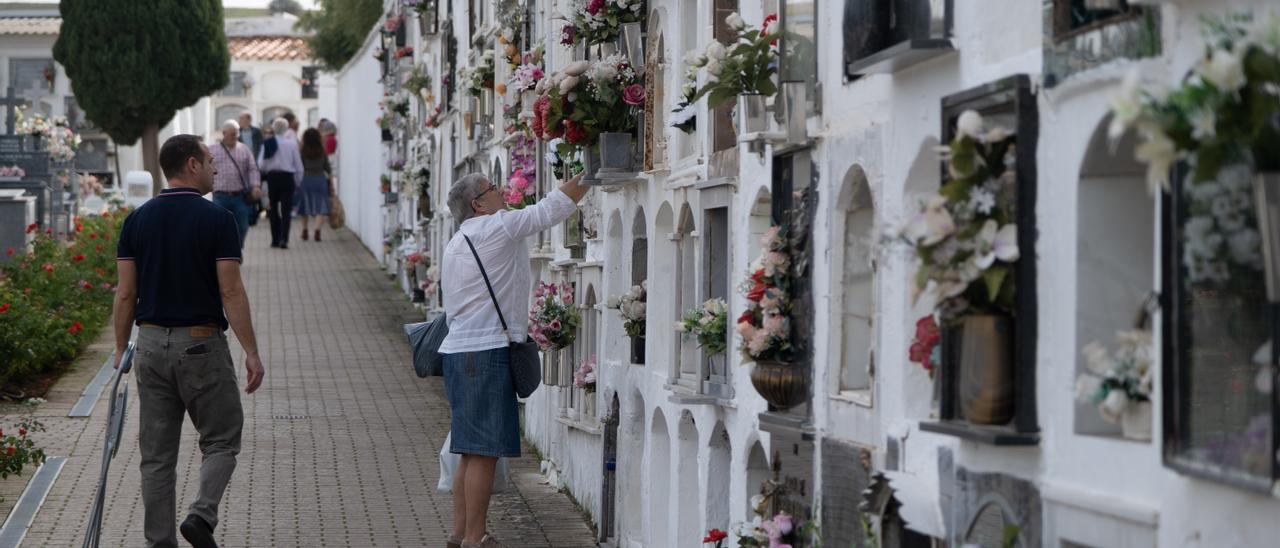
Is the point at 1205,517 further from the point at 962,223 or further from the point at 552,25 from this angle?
the point at 552,25

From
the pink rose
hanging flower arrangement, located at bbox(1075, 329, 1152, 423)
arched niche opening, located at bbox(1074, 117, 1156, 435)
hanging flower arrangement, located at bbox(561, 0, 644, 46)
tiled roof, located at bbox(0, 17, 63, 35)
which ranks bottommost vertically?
hanging flower arrangement, located at bbox(1075, 329, 1152, 423)

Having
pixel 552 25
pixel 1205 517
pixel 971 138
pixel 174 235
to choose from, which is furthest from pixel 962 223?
pixel 552 25

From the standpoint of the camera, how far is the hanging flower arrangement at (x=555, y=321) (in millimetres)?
11344

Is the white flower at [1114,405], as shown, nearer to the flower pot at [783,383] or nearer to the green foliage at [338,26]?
the flower pot at [783,383]

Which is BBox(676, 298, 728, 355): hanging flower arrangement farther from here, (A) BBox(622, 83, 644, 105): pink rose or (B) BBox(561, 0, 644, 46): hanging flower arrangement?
(B) BBox(561, 0, 644, 46): hanging flower arrangement

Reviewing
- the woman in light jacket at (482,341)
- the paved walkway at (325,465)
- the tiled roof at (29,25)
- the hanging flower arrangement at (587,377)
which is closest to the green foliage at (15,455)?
the paved walkway at (325,465)

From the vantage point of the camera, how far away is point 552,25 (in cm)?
1191

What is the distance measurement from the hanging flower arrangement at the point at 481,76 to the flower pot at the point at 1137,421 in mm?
11401

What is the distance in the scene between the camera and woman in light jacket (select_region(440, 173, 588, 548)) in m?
8.72

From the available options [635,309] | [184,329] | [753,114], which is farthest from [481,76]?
[753,114]

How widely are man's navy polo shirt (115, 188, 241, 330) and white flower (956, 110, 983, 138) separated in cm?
432

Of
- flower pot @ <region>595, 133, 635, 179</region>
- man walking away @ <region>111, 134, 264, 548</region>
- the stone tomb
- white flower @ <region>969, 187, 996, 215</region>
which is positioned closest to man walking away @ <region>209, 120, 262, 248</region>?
the stone tomb

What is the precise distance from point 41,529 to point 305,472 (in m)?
2.45

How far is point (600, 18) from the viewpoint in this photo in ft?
31.8
